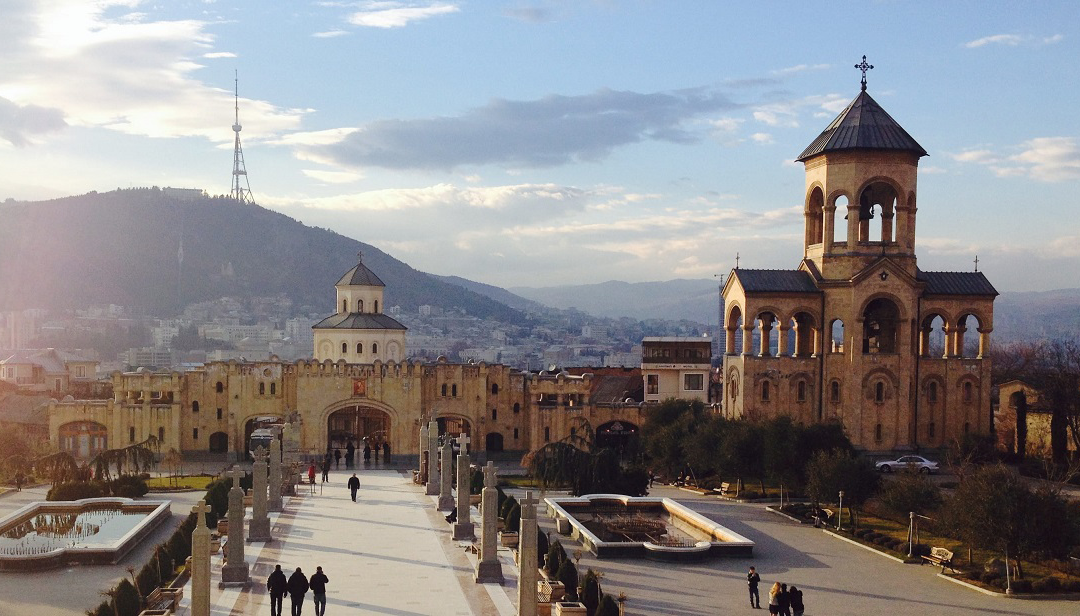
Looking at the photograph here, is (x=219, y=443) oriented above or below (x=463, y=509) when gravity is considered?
below

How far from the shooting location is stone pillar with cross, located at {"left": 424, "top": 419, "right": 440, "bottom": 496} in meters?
37.4

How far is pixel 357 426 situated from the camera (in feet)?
196

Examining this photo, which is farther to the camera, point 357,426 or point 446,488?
point 357,426

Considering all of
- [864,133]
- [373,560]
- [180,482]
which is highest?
[864,133]

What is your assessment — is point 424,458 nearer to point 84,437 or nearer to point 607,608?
point 84,437

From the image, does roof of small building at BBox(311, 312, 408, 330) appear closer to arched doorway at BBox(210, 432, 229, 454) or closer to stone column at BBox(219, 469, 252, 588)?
arched doorway at BBox(210, 432, 229, 454)

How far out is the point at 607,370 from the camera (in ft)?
225

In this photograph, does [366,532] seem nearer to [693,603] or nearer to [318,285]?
[693,603]

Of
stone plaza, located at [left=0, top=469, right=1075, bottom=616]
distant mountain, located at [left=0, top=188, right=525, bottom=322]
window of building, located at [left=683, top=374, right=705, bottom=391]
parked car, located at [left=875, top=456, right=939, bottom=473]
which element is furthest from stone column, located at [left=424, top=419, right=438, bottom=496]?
distant mountain, located at [left=0, top=188, right=525, bottom=322]

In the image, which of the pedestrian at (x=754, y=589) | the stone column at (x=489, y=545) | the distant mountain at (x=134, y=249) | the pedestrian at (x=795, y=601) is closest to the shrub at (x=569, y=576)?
the stone column at (x=489, y=545)

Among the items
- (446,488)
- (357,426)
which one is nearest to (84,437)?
(357,426)

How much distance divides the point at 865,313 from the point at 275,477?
22.7 metres

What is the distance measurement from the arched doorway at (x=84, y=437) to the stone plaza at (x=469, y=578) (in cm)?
2053

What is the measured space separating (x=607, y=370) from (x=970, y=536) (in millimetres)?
44472
